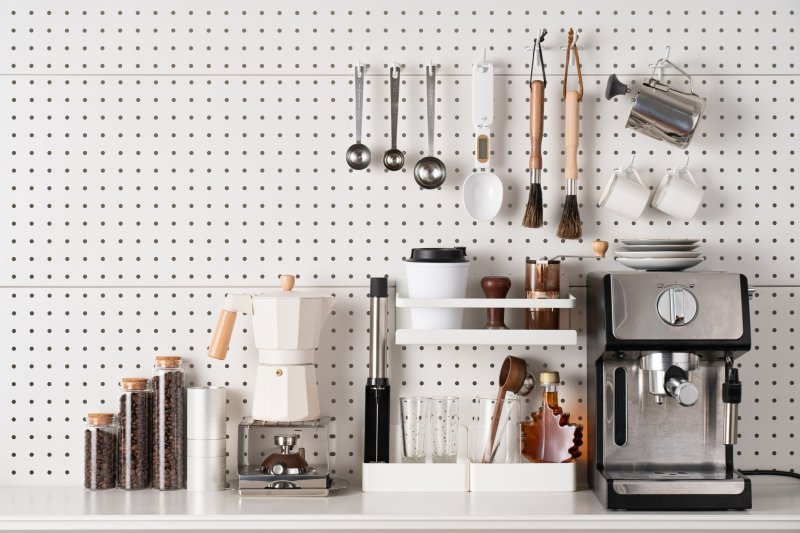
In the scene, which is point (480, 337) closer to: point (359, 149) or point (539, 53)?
point (359, 149)

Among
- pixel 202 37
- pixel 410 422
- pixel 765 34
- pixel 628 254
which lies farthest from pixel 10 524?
pixel 765 34

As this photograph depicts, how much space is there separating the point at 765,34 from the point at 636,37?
31 cm

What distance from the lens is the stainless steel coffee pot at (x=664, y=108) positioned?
6.36 ft

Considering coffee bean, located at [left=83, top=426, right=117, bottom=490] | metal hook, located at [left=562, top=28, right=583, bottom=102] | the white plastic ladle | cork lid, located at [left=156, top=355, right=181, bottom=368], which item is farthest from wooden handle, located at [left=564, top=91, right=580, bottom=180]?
coffee bean, located at [left=83, top=426, right=117, bottom=490]

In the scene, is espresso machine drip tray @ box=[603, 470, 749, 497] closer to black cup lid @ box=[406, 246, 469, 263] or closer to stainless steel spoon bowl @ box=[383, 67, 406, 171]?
black cup lid @ box=[406, 246, 469, 263]

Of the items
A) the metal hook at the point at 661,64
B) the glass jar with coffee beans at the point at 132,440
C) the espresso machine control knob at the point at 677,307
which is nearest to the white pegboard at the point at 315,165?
the metal hook at the point at 661,64

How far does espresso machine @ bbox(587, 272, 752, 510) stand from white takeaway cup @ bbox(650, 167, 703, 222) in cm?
26

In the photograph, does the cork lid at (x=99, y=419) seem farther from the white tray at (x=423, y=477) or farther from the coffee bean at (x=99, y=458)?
the white tray at (x=423, y=477)

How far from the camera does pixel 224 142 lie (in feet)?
6.64

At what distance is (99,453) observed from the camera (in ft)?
6.22

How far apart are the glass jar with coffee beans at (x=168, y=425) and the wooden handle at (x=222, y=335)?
103 millimetres

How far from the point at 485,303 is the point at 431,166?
0.36 meters

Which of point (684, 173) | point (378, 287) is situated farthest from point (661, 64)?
point (378, 287)

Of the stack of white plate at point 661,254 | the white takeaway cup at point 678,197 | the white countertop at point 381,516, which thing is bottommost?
the white countertop at point 381,516
